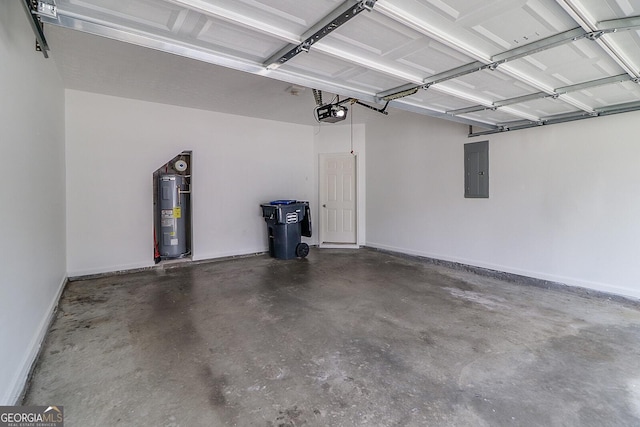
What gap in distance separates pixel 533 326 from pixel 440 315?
0.83m

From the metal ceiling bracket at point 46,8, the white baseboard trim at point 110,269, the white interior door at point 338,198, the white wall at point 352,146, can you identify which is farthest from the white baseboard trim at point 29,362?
the white wall at point 352,146

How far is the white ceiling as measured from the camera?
165 cm

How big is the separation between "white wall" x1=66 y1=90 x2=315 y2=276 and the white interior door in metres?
0.77

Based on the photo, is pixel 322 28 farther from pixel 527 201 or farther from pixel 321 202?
pixel 321 202

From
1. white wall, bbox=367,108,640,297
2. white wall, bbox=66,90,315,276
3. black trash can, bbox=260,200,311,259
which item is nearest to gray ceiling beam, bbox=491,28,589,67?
white wall, bbox=367,108,640,297

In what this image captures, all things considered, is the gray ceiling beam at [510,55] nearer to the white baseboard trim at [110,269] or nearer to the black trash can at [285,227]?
the black trash can at [285,227]

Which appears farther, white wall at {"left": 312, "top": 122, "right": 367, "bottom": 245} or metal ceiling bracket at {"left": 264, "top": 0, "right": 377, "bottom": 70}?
white wall at {"left": 312, "top": 122, "right": 367, "bottom": 245}

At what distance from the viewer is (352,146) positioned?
21.5 ft

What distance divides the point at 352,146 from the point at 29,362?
579 cm

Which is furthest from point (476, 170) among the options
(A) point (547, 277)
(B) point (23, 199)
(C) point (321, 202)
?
(B) point (23, 199)

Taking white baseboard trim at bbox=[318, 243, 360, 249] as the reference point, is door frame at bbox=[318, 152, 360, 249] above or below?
above

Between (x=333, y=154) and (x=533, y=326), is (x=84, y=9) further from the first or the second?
(x=333, y=154)

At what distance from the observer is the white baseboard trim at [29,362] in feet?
5.78

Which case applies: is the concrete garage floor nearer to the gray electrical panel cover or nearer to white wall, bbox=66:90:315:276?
white wall, bbox=66:90:315:276
